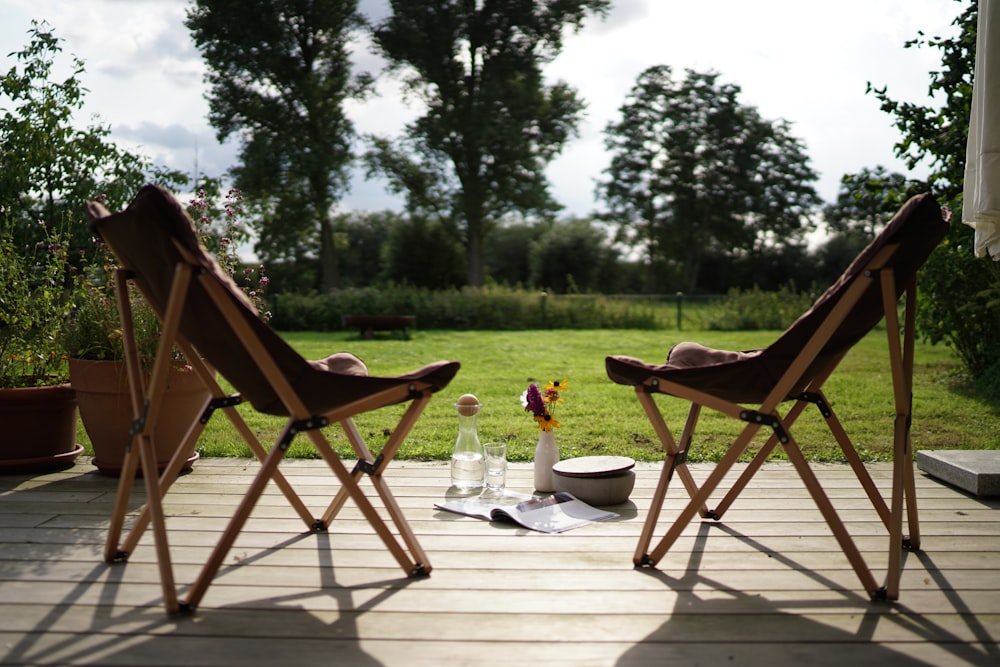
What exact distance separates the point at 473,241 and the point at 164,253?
1927 cm

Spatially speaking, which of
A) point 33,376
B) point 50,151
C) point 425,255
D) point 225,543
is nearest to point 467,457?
point 225,543

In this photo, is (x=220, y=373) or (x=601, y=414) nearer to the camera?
(x=220, y=373)

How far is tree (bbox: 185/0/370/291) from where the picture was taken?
19.7 m

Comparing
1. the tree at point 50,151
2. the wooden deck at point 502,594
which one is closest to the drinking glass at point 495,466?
the wooden deck at point 502,594

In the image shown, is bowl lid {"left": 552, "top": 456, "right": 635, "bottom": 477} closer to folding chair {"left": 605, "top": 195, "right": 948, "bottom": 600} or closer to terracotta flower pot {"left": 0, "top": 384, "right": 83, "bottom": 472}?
folding chair {"left": 605, "top": 195, "right": 948, "bottom": 600}

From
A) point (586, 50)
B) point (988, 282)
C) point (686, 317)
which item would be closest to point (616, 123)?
point (586, 50)

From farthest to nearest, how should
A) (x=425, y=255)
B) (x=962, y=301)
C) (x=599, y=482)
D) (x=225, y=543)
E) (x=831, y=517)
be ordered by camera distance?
(x=425, y=255) → (x=962, y=301) → (x=599, y=482) → (x=831, y=517) → (x=225, y=543)

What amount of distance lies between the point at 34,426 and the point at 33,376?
0.32 meters

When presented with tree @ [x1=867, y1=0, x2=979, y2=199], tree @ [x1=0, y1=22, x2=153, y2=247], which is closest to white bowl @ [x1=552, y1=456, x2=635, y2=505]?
tree @ [x1=0, y1=22, x2=153, y2=247]

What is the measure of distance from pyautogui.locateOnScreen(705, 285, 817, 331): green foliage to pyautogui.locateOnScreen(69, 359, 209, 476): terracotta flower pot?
1122 centimetres

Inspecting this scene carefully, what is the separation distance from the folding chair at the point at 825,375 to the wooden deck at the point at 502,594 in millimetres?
162

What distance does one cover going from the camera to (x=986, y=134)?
2.60m

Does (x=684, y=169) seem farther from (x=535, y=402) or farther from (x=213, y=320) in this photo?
(x=213, y=320)

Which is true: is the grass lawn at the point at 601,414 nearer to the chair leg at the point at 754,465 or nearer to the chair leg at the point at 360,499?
the chair leg at the point at 754,465
